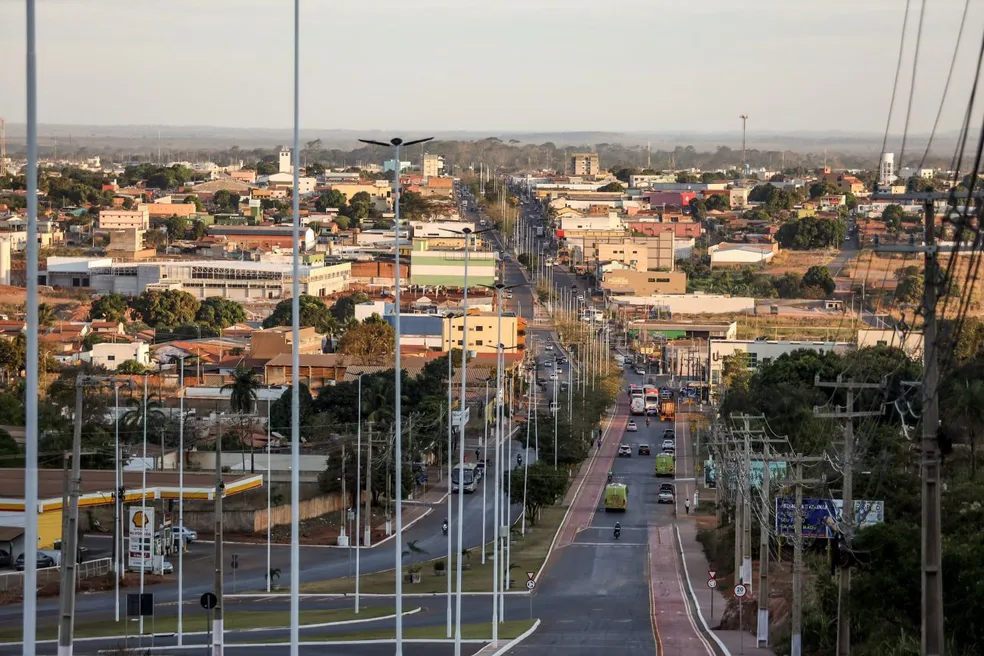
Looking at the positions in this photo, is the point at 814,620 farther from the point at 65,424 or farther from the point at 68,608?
the point at 65,424

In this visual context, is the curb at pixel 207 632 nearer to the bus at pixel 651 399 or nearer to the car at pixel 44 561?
the car at pixel 44 561

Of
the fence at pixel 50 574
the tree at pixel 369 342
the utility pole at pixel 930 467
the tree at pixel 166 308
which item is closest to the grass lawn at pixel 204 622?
the fence at pixel 50 574

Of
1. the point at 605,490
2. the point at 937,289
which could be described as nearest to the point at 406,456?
the point at 605,490

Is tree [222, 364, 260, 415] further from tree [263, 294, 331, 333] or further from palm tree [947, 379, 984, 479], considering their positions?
tree [263, 294, 331, 333]

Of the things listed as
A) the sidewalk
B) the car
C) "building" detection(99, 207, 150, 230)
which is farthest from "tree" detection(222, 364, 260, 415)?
"building" detection(99, 207, 150, 230)

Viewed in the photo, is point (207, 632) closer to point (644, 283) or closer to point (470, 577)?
point (470, 577)

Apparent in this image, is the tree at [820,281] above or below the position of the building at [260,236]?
below

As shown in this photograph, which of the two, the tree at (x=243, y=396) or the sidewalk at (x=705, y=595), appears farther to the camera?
the tree at (x=243, y=396)
